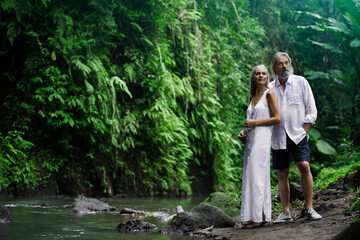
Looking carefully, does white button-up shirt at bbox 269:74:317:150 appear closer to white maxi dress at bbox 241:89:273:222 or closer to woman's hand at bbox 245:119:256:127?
white maxi dress at bbox 241:89:273:222

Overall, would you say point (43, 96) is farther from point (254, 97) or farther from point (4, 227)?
point (254, 97)

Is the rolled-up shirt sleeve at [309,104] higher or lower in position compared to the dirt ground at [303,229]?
higher

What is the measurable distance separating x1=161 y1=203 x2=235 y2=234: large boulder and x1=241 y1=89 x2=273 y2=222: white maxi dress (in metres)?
0.43

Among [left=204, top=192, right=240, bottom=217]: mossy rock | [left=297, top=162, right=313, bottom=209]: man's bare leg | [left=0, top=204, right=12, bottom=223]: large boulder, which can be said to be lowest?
[left=204, top=192, right=240, bottom=217]: mossy rock

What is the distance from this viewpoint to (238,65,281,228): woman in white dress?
4367 mm

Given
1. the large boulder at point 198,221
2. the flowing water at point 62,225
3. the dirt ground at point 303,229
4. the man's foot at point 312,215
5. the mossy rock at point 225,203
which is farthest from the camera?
the mossy rock at point 225,203

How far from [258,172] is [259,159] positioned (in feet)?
0.46

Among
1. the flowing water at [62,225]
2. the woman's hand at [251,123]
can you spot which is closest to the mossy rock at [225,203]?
the flowing water at [62,225]

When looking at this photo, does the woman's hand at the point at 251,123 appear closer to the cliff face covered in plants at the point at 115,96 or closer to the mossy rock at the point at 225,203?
the mossy rock at the point at 225,203

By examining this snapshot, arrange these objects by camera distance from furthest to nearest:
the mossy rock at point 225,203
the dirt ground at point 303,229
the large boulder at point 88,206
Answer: the large boulder at point 88,206, the mossy rock at point 225,203, the dirt ground at point 303,229

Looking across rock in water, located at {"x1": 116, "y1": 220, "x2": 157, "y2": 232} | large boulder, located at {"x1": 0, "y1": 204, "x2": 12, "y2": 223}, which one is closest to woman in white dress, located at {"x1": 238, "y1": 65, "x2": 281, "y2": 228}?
rock in water, located at {"x1": 116, "y1": 220, "x2": 157, "y2": 232}

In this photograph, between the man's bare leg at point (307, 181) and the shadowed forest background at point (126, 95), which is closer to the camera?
the man's bare leg at point (307, 181)

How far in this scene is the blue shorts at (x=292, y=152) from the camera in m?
4.36

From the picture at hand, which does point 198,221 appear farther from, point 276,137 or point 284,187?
point 276,137
